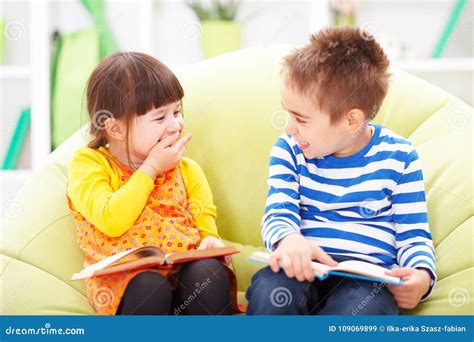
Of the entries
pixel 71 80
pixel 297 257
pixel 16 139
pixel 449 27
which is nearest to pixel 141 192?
pixel 297 257

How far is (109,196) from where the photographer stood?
1.33m

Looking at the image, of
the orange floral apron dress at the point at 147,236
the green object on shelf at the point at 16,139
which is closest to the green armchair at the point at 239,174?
the orange floral apron dress at the point at 147,236

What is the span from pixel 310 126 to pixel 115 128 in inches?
15.4

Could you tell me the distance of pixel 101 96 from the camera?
1.42 meters

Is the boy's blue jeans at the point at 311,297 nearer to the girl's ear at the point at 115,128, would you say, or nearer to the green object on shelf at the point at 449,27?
the girl's ear at the point at 115,128

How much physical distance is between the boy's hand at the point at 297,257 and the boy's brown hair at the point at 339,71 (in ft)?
0.82

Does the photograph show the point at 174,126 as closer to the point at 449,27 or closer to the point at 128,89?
the point at 128,89

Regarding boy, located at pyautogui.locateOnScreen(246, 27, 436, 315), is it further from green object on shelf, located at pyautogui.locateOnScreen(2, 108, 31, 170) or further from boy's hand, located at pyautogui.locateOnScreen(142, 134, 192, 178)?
green object on shelf, located at pyautogui.locateOnScreen(2, 108, 31, 170)

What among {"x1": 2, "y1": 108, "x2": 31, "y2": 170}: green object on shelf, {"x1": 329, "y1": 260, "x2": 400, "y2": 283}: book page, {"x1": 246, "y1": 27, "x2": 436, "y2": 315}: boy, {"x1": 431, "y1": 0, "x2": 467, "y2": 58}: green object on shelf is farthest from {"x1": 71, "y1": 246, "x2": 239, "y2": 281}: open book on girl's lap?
{"x1": 431, "y1": 0, "x2": 467, "y2": 58}: green object on shelf

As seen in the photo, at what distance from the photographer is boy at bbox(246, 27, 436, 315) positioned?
1302 millimetres

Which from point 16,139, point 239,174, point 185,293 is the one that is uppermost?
point 239,174

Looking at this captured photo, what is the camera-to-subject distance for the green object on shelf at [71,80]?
255 cm

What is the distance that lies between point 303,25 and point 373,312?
A: 172 cm

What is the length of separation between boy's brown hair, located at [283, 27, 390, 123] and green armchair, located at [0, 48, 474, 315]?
270 mm
